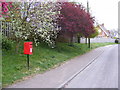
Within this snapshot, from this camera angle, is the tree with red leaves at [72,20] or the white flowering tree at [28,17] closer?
the white flowering tree at [28,17]

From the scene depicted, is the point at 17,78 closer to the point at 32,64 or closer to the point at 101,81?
the point at 32,64

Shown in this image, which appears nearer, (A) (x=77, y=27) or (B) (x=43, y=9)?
(B) (x=43, y=9)

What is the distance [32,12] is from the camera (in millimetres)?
10367

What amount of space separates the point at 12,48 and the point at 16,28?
77.3 inches

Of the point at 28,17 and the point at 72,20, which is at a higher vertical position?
the point at 72,20

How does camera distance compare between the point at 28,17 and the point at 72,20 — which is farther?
the point at 72,20

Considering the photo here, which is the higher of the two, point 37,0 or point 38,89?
point 37,0

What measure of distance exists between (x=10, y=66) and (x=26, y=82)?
6.62 feet

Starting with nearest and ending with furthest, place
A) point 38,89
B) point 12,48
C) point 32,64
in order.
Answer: point 38,89
point 32,64
point 12,48

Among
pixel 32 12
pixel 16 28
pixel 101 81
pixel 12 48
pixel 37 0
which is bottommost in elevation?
pixel 101 81

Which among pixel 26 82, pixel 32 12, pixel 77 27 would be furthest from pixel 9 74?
pixel 77 27

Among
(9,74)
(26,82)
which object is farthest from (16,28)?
(26,82)

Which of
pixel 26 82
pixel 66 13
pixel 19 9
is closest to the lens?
pixel 26 82

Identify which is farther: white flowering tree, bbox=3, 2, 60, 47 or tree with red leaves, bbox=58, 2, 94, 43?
tree with red leaves, bbox=58, 2, 94, 43
